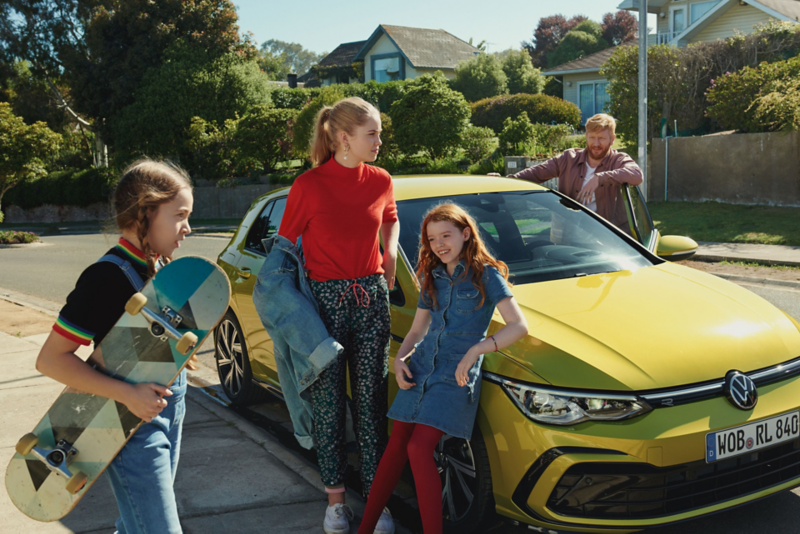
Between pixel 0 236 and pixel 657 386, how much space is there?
23.7 meters

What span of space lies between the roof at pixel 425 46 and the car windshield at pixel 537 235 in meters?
47.9

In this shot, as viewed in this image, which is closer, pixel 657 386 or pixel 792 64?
pixel 657 386

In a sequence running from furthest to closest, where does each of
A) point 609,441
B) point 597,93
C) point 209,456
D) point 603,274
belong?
point 597,93 → point 209,456 → point 603,274 → point 609,441

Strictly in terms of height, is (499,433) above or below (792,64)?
below

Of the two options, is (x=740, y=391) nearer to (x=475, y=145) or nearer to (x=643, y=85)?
(x=643, y=85)

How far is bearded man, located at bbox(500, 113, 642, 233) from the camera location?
17.0ft

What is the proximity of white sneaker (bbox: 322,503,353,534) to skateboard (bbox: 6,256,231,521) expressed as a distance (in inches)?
59.6

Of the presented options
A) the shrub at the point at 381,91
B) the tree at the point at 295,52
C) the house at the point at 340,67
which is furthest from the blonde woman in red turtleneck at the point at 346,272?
the tree at the point at 295,52

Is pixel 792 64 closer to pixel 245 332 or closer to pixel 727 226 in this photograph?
pixel 727 226

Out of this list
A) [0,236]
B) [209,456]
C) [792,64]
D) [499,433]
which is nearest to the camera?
[499,433]

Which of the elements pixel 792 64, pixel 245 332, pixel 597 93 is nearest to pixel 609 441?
pixel 245 332

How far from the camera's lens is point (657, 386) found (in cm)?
292

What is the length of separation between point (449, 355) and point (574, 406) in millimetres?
561

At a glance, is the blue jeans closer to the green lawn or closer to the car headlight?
the car headlight
